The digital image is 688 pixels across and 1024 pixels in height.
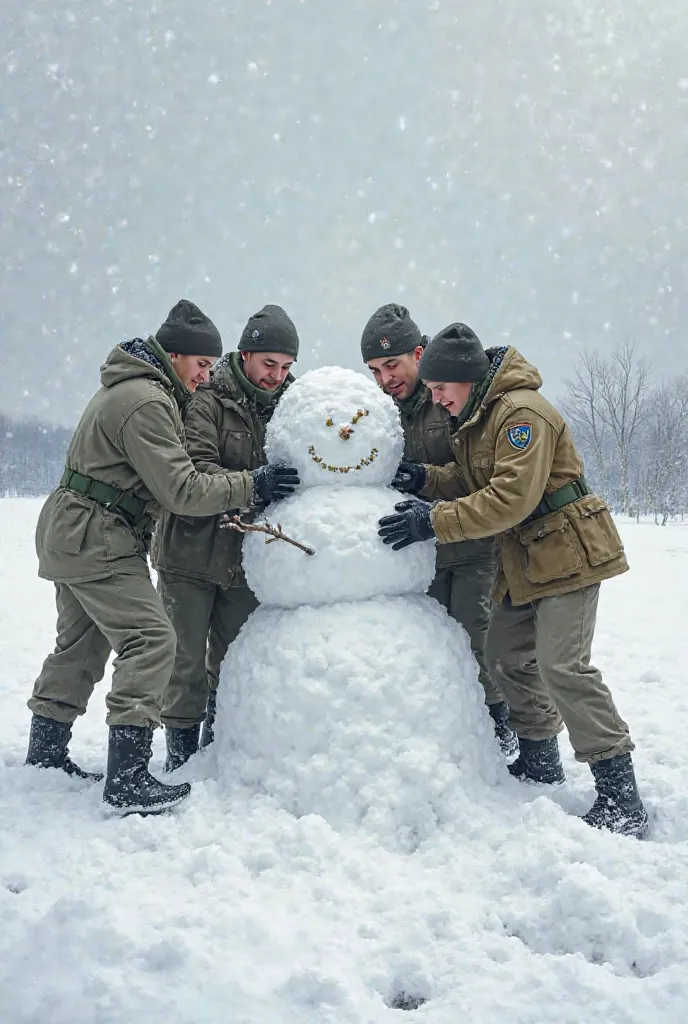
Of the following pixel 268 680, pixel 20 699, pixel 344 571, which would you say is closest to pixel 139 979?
pixel 268 680

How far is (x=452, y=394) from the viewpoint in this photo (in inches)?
126

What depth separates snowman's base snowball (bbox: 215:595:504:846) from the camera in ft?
8.96

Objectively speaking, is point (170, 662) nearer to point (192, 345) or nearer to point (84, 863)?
point (84, 863)

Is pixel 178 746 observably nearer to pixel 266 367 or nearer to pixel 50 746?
pixel 50 746

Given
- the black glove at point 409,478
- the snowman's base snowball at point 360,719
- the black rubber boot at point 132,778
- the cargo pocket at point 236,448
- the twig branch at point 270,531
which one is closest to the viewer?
the snowman's base snowball at point 360,719

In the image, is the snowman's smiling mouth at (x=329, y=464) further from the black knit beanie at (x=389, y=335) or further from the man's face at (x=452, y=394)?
the black knit beanie at (x=389, y=335)

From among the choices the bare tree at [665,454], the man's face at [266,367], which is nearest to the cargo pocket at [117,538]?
the man's face at [266,367]

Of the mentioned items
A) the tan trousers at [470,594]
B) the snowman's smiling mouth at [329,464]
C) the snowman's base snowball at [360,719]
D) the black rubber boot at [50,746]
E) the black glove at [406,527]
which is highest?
the snowman's smiling mouth at [329,464]

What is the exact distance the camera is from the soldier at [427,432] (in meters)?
3.53

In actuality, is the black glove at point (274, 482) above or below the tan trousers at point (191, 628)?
above

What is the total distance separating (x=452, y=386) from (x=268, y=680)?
1.39m

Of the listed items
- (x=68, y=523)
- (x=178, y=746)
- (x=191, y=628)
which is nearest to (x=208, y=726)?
(x=178, y=746)

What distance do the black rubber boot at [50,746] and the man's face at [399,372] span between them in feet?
6.91

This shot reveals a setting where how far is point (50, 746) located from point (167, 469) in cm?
139
